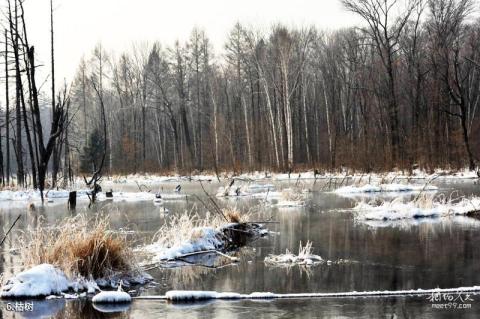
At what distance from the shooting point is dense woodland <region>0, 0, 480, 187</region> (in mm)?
37469

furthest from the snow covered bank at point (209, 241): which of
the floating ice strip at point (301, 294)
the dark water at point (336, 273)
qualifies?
the floating ice strip at point (301, 294)

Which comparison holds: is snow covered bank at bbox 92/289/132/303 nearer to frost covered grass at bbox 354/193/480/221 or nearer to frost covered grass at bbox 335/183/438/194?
frost covered grass at bbox 354/193/480/221

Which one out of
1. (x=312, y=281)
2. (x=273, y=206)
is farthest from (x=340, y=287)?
(x=273, y=206)

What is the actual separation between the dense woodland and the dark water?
71.7 feet

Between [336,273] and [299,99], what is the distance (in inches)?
1862

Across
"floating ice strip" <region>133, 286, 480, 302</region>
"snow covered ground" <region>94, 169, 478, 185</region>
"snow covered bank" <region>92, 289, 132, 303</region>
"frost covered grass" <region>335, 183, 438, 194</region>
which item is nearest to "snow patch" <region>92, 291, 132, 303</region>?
"snow covered bank" <region>92, 289, 132, 303</region>

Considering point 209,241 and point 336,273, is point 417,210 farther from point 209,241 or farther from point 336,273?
point 336,273

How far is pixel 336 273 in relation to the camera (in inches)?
326

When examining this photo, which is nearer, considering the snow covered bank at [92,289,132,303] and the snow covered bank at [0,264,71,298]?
the snow covered bank at [92,289,132,303]

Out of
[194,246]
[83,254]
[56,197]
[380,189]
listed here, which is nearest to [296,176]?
[380,189]

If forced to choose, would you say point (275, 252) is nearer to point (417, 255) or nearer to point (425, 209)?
point (417, 255)

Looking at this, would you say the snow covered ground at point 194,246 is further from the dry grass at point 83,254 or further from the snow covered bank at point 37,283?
the snow covered bank at point 37,283

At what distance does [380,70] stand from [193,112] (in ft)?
72.0

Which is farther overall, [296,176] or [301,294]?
[296,176]
